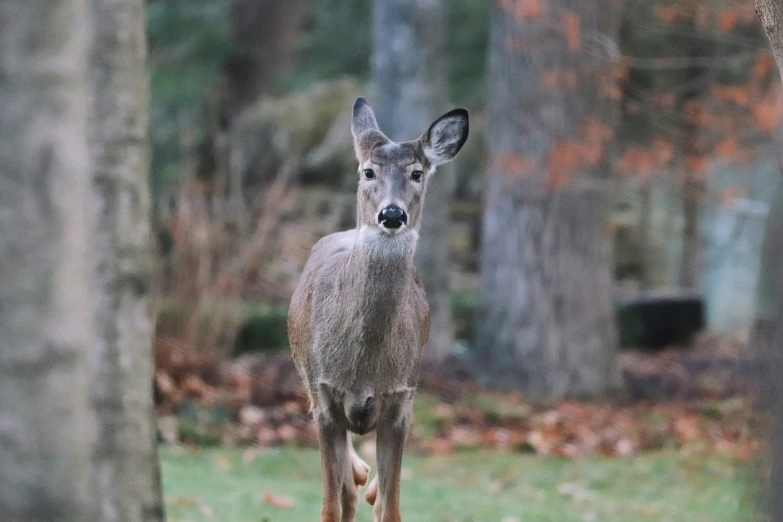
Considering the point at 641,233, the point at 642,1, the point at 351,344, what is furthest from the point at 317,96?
the point at 351,344

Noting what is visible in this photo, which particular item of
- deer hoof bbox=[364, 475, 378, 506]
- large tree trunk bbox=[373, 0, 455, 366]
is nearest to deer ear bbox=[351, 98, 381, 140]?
deer hoof bbox=[364, 475, 378, 506]

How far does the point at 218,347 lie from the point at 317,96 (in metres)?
10.6

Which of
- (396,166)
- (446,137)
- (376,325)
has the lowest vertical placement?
(376,325)

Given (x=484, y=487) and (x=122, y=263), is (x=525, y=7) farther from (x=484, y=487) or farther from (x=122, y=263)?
(x=122, y=263)

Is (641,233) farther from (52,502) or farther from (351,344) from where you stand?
(52,502)

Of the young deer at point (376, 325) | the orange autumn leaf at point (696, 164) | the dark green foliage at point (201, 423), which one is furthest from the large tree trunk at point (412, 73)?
the young deer at point (376, 325)

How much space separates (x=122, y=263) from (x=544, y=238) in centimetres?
1022

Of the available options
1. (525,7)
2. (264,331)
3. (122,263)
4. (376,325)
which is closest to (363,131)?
(376,325)

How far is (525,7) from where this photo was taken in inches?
416

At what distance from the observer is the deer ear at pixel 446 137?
20.1 feet

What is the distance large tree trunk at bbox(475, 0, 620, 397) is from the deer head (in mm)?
6897

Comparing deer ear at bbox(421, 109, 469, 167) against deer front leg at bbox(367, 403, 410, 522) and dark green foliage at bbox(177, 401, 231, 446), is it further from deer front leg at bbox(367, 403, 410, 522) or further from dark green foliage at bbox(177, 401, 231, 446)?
dark green foliage at bbox(177, 401, 231, 446)

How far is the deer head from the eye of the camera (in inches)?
226

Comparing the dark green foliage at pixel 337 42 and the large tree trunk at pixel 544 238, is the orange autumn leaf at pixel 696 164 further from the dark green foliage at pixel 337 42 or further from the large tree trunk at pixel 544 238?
the dark green foliage at pixel 337 42
